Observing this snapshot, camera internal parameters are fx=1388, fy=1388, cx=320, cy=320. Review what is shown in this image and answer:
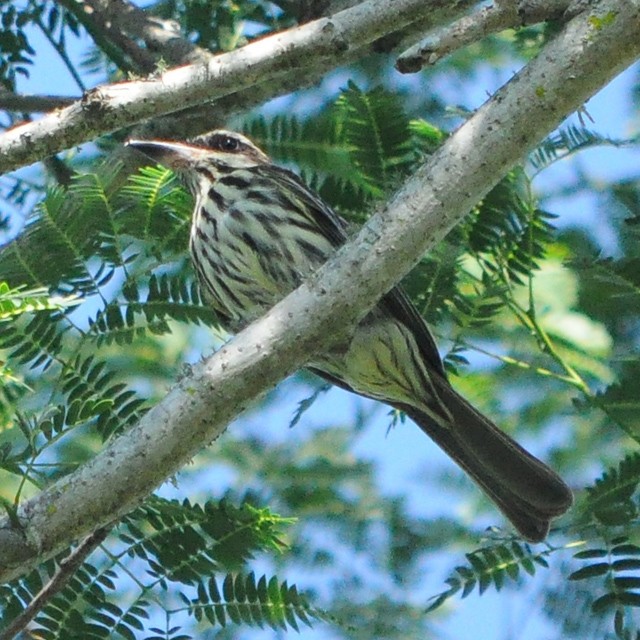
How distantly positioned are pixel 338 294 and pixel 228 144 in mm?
2226

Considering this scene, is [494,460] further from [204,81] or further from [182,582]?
[204,81]

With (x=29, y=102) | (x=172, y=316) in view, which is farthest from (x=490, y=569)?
(x=29, y=102)

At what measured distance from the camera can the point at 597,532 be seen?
3.49m

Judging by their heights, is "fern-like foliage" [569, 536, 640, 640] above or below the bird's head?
below

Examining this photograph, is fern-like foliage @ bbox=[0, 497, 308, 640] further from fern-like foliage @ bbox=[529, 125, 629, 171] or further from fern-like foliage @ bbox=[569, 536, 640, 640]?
fern-like foliage @ bbox=[529, 125, 629, 171]

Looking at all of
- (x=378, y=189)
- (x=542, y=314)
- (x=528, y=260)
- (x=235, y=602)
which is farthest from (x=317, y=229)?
(x=235, y=602)

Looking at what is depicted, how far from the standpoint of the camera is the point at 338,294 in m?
2.81

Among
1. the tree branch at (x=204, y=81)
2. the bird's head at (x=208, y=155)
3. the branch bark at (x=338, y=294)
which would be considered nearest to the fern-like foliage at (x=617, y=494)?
the branch bark at (x=338, y=294)

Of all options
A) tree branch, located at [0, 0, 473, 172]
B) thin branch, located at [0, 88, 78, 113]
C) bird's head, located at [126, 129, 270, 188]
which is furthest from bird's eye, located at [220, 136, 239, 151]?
tree branch, located at [0, 0, 473, 172]

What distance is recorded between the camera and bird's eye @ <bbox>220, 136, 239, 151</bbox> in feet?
16.1

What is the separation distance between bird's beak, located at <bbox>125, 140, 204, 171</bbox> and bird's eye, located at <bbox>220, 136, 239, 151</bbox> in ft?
0.27

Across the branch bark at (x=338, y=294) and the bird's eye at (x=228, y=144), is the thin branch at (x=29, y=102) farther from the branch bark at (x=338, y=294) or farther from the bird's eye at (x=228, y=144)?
the branch bark at (x=338, y=294)

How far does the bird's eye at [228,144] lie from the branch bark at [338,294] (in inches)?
82.1

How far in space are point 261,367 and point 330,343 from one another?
0.17 m
